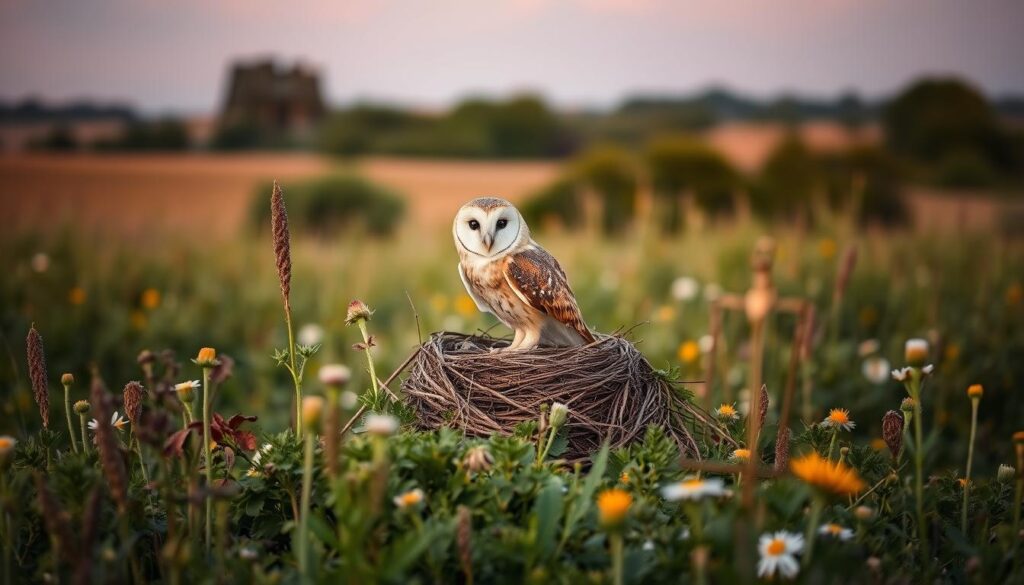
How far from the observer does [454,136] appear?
29594mm

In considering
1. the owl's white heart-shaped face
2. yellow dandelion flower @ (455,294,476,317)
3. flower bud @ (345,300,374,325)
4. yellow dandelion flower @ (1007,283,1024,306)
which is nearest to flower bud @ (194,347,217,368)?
flower bud @ (345,300,374,325)

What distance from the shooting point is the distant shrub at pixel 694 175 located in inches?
535

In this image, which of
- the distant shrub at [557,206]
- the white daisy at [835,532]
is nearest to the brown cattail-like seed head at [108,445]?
the white daisy at [835,532]

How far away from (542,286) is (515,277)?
3.8 inches

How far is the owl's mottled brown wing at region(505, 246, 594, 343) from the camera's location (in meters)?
2.61

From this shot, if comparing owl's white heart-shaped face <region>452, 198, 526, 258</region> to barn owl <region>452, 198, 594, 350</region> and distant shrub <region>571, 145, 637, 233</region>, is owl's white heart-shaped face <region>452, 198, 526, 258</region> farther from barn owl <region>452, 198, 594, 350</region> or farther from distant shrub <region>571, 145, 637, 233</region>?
distant shrub <region>571, 145, 637, 233</region>

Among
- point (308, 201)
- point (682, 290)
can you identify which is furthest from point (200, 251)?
point (682, 290)

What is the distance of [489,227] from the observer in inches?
104

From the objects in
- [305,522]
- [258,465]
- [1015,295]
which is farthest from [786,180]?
[305,522]

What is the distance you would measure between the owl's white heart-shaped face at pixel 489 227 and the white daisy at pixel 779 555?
130 cm

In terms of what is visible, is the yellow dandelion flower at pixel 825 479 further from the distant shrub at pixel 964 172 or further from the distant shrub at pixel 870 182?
the distant shrub at pixel 964 172

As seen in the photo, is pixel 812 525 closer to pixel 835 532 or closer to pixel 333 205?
pixel 835 532

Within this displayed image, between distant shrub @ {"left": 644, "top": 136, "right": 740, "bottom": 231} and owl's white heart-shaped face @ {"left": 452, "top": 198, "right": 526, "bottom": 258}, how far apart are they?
36.2 ft

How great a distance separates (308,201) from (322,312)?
22.3ft
